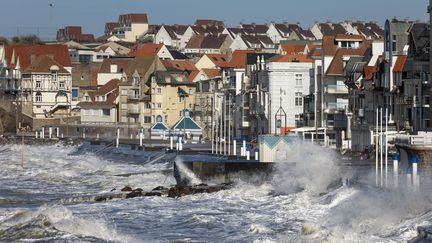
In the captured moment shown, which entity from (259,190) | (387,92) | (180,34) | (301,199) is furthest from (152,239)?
(180,34)

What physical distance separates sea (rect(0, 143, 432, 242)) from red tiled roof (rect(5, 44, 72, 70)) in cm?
7404

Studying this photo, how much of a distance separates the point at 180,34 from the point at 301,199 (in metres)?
149

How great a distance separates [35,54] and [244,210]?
96646 mm

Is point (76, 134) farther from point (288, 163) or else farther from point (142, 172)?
point (288, 163)

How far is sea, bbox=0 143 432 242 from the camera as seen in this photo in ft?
102

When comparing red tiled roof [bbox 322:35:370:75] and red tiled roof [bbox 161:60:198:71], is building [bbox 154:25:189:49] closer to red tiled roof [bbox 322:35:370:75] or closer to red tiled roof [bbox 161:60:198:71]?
red tiled roof [bbox 161:60:198:71]


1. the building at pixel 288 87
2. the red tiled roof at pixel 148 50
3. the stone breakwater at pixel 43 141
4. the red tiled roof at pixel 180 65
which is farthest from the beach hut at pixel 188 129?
the red tiled roof at pixel 148 50

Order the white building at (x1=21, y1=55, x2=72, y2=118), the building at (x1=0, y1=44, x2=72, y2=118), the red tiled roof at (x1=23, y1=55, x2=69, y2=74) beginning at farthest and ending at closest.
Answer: the red tiled roof at (x1=23, y1=55, x2=69, y2=74)
the white building at (x1=21, y1=55, x2=72, y2=118)
the building at (x1=0, y1=44, x2=72, y2=118)

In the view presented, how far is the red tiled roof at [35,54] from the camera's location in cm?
13362

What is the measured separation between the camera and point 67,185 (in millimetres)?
58969

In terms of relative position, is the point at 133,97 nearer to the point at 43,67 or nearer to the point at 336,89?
the point at 43,67

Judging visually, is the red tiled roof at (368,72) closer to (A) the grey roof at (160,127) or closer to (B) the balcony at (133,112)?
(A) the grey roof at (160,127)

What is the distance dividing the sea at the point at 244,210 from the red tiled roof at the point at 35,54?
7404 cm

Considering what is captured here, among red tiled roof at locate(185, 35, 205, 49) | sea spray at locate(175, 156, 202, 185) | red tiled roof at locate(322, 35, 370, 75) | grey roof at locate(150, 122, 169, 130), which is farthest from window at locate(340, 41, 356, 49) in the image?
red tiled roof at locate(185, 35, 205, 49)
